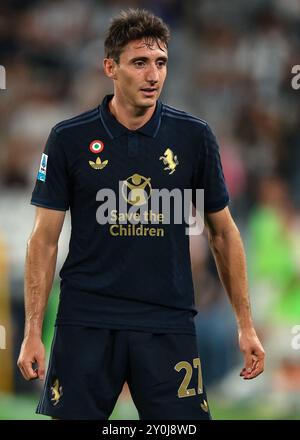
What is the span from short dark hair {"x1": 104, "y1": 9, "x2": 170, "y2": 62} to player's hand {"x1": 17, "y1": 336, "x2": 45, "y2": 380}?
1.22m

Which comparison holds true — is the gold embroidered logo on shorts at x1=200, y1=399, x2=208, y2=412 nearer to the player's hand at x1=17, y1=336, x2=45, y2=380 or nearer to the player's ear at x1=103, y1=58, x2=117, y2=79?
the player's hand at x1=17, y1=336, x2=45, y2=380

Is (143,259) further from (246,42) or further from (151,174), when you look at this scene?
(246,42)

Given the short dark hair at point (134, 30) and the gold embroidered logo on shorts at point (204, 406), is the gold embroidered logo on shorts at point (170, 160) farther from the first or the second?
the gold embroidered logo on shorts at point (204, 406)

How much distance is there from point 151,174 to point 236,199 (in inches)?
149

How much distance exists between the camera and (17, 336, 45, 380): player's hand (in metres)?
4.11

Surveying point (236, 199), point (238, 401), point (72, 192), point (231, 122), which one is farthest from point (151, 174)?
point (231, 122)

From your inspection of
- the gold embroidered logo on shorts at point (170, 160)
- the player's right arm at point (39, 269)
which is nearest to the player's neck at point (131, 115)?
the gold embroidered logo on shorts at point (170, 160)

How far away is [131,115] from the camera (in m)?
4.33

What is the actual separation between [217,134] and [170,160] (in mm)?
4144

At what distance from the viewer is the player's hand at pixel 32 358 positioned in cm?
411

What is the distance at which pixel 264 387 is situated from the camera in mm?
7195

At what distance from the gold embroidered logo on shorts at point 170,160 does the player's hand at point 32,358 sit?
2.87 feet

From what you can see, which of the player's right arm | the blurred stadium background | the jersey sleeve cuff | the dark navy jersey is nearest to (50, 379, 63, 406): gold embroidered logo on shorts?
the player's right arm

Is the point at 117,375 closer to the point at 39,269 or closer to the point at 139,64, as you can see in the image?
the point at 39,269
